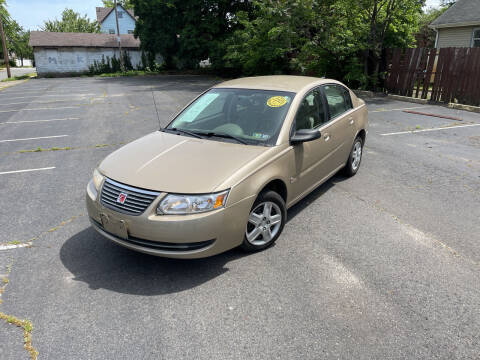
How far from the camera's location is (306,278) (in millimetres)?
3434

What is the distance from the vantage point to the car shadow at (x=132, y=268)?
3.34 meters

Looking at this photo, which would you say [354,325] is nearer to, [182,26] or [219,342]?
[219,342]

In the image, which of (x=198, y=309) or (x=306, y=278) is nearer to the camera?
(x=198, y=309)

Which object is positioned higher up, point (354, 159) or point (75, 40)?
point (75, 40)

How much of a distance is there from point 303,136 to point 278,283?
163 centimetres

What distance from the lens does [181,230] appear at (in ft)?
10.3

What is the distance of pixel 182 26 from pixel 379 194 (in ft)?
104

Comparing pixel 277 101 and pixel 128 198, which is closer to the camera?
pixel 128 198

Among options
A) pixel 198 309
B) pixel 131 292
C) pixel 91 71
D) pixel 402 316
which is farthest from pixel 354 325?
pixel 91 71

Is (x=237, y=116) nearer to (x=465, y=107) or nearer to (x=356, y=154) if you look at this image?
(x=356, y=154)

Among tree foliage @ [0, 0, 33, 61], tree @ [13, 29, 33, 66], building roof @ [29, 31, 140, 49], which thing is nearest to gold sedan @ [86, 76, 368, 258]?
building roof @ [29, 31, 140, 49]

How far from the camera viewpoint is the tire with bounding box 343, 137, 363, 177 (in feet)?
19.3

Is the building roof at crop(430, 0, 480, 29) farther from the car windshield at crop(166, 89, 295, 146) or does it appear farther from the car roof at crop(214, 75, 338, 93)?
the car windshield at crop(166, 89, 295, 146)

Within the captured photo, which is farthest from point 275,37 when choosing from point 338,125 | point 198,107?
point 198,107
